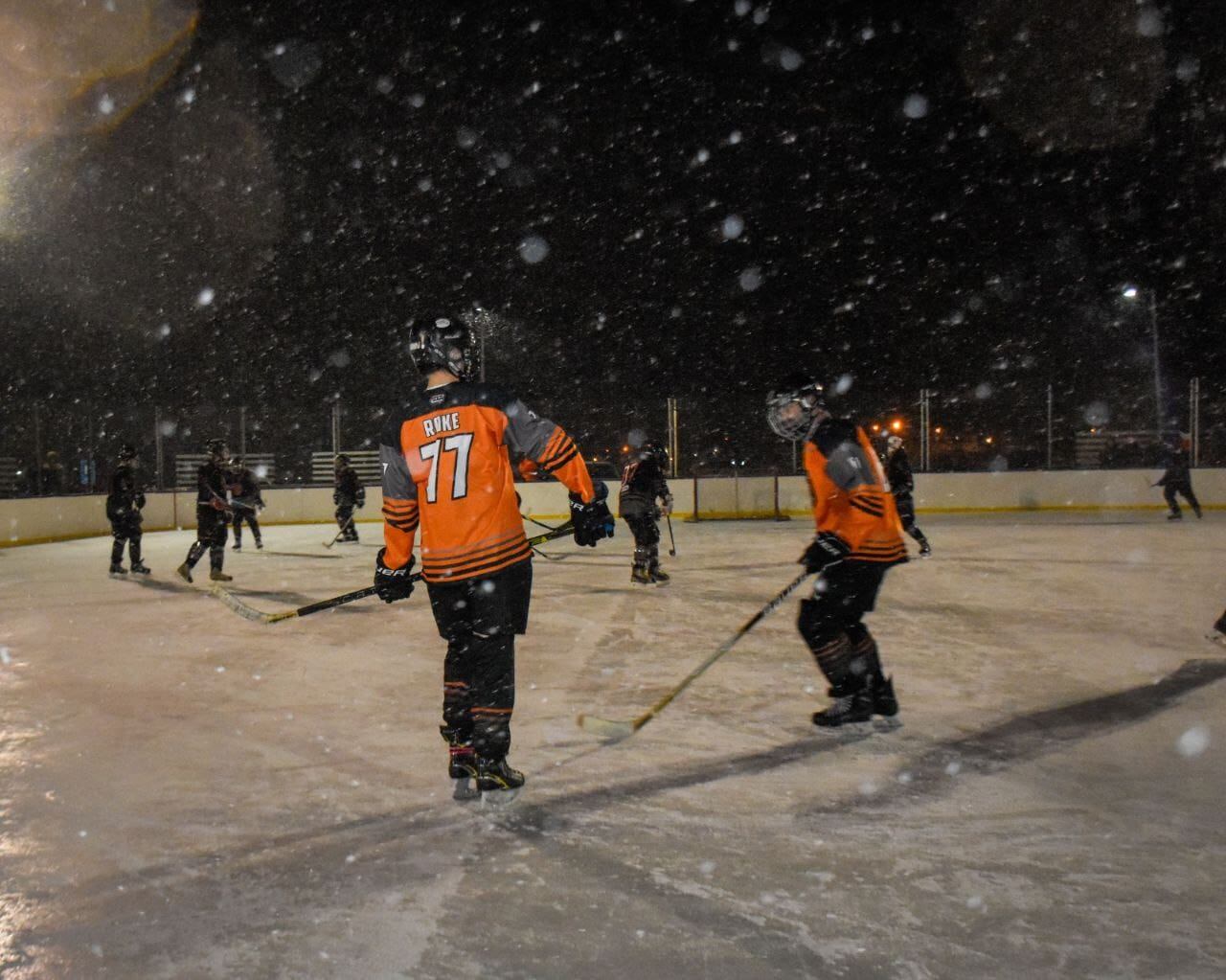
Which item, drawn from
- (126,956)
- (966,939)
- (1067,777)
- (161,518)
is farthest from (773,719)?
(161,518)

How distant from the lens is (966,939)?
7.02 ft

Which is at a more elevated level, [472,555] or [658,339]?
[658,339]

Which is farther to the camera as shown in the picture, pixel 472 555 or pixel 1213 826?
pixel 472 555

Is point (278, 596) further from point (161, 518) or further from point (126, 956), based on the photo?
point (161, 518)

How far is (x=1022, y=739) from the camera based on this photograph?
12.5 feet

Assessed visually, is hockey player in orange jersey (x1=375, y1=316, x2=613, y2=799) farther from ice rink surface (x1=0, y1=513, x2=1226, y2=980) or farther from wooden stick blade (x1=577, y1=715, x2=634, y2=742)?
wooden stick blade (x1=577, y1=715, x2=634, y2=742)

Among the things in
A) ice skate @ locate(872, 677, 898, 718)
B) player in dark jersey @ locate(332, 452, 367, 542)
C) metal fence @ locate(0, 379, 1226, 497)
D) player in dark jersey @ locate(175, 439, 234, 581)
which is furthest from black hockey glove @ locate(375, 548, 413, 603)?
metal fence @ locate(0, 379, 1226, 497)

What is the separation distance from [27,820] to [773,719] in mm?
2763

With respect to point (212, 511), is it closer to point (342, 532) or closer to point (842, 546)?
point (342, 532)

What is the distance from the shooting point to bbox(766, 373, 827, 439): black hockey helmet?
13.5 feet

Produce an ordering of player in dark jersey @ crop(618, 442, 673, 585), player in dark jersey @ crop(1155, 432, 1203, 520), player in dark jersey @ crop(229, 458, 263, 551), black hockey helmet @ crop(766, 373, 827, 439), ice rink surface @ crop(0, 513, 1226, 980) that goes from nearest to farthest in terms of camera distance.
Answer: ice rink surface @ crop(0, 513, 1226, 980) → black hockey helmet @ crop(766, 373, 827, 439) → player in dark jersey @ crop(618, 442, 673, 585) → player in dark jersey @ crop(229, 458, 263, 551) → player in dark jersey @ crop(1155, 432, 1203, 520)

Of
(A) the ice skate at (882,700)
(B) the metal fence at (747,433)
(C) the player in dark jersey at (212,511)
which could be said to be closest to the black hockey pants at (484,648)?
(A) the ice skate at (882,700)

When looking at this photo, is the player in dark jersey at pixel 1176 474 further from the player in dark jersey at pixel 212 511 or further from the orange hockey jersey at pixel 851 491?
the player in dark jersey at pixel 212 511

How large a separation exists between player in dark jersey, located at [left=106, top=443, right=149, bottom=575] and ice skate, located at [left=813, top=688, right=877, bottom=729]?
8442 mm
